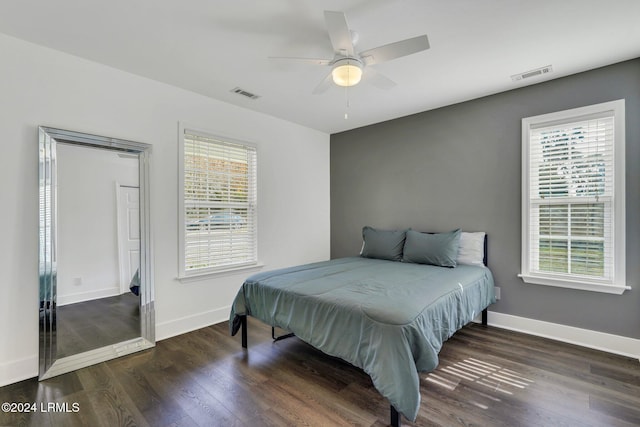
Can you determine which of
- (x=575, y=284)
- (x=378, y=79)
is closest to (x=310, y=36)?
(x=378, y=79)

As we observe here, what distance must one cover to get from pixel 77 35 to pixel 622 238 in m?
→ 4.72

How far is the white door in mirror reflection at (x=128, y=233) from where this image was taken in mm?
2852

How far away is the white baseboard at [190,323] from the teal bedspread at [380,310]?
747 millimetres

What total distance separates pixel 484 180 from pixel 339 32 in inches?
97.9

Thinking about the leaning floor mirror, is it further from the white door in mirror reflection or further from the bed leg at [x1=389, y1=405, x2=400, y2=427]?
the bed leg at [x1=389, y1=405, x2=400, y2=427]

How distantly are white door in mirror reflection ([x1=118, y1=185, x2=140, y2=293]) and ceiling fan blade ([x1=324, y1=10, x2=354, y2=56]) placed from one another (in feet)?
7.39

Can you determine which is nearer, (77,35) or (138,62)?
(77,35)

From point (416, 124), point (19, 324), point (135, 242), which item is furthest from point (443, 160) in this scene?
point (19, 324)

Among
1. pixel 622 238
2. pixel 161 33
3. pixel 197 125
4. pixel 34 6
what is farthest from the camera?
pixel 197 125

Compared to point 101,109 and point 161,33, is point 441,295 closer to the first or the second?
point 161,33

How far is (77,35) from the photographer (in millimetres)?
2277

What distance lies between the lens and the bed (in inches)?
67.3

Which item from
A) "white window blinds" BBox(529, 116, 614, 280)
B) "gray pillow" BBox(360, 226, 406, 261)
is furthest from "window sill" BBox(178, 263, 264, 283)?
"white window blinds" BBox(529, 116, 614, 280)

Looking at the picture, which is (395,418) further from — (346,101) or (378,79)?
(346,101)
